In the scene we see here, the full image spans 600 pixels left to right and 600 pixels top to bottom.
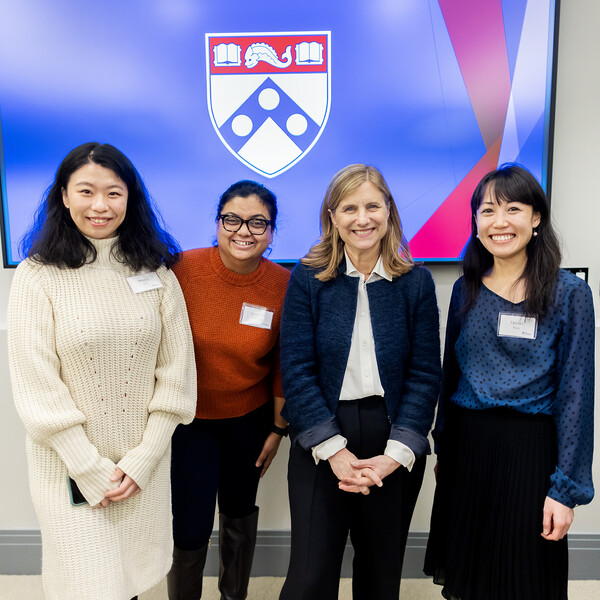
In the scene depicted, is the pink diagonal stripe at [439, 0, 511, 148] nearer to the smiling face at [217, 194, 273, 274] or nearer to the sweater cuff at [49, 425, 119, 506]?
the smiling face at [217, 194, 273, 274]

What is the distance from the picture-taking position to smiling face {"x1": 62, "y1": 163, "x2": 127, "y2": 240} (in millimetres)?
1335

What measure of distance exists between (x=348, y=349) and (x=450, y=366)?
1.40 feet

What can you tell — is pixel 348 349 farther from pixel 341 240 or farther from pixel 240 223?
pixel 240 223

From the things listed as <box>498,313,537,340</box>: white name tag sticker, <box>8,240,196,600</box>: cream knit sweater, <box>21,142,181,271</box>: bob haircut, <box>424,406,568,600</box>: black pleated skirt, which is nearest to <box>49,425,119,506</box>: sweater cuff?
<box>8,240,196,600</box>: cream knit sweater

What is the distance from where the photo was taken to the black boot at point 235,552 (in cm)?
185

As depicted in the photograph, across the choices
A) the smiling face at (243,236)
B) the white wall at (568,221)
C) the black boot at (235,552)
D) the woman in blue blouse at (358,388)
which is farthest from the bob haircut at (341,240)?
the black boot at (235,552)

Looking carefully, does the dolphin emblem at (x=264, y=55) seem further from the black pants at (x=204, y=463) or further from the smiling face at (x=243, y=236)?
the black pants at (x=204, y=463)

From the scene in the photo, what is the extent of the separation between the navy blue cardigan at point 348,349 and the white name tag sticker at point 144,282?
417mm

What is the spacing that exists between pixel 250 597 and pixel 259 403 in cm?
104

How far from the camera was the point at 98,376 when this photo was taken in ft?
4.36

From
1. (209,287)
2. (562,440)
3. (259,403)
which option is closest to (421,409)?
(562,440)

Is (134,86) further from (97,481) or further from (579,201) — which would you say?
(579,201)

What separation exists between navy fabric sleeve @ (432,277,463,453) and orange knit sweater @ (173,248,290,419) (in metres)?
0.59

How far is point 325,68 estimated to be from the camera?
1.98 m
